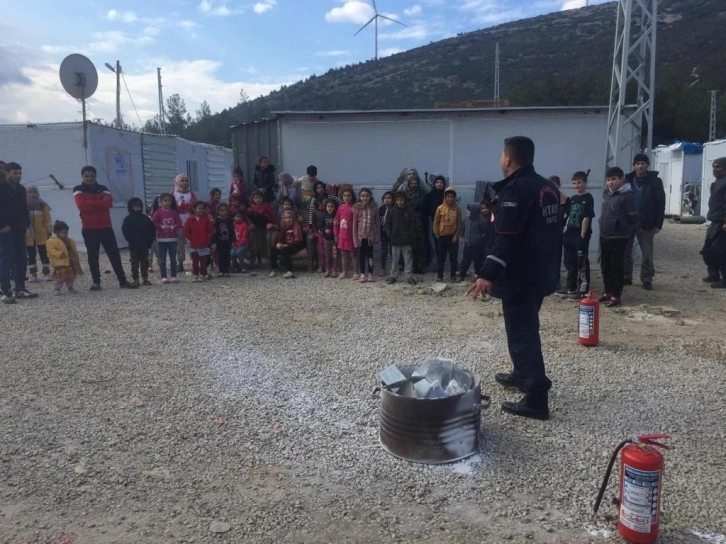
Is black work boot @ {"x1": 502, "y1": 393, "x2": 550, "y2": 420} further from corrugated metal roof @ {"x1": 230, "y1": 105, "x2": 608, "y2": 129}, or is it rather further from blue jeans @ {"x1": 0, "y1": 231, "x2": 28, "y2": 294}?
corrugated metal roof @ {"x1": 230, "y1": 105, "x2": 608, "y2": 129}

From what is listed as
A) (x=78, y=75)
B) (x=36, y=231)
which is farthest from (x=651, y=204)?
(x=78, y=75)

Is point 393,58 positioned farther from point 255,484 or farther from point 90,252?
point 255,484

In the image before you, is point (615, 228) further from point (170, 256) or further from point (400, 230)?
point (170, 256)

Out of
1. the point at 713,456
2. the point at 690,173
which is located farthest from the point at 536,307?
the point at 690,173

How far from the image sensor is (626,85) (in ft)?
37.5

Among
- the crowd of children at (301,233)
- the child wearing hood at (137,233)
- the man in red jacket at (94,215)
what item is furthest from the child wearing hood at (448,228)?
the man in red jacket at (94,215)

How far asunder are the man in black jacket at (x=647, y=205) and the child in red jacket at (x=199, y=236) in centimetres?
679

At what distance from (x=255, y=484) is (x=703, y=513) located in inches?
101

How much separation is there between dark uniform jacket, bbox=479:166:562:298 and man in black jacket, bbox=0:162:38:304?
747 centimetres

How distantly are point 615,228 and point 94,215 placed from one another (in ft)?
25.0

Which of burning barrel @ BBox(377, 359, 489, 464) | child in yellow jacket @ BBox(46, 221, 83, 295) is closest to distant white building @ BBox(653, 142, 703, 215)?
child in yellow jacket @ BBox(46, 221, 83, 295)

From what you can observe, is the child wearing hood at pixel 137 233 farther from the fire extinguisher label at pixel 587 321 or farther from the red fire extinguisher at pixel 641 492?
the red fire extinguisher at pixel 641 492

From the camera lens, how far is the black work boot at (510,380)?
5.18 meters

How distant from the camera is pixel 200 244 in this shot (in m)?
10.6
